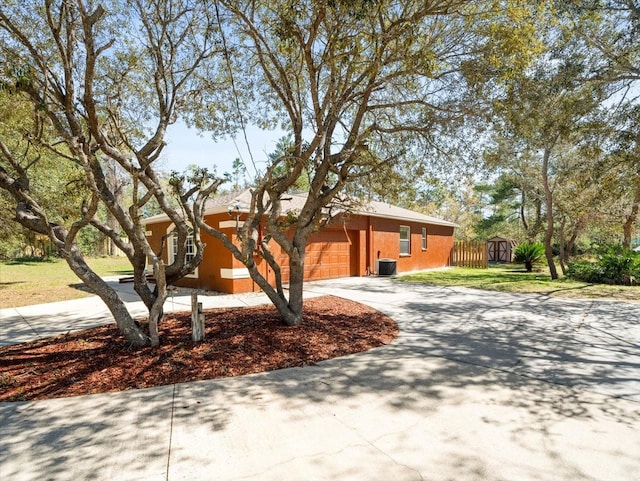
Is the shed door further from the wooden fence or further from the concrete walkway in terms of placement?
the concrete walkway

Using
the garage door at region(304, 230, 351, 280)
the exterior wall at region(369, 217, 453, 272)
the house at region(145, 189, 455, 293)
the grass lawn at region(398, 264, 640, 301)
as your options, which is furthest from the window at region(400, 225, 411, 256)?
the garage door at region(304, 230, 351, 280)

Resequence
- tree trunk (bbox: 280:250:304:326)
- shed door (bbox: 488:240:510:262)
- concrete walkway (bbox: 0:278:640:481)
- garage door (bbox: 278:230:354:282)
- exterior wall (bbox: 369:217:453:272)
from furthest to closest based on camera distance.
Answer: shed door (bbox: 488:240:510:262), exterior wall (bbox: 369:217:453:272), garage door (bbox: 278:230:354:282), tree trunk (bbox: 280:250:304:326), concrete walkway (bbox: 0:278:640:481)

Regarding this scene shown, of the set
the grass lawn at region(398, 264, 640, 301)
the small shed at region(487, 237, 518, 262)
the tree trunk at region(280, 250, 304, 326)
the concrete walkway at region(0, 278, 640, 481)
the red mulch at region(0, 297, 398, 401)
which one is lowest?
the concrete walkway at region(0, 278, 640, 481)

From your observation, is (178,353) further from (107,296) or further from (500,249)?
(500,249)

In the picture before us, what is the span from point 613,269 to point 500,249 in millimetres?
15233

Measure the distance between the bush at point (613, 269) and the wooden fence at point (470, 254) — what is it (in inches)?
289

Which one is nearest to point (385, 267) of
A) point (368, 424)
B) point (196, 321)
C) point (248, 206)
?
point (248, 206)

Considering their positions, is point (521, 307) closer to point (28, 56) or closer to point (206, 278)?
point (206, 278)

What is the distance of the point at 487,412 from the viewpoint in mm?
3533

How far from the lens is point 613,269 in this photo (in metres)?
13.1

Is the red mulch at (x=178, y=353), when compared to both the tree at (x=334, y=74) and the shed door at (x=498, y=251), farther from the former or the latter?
the shed door at (x=498, y=251)

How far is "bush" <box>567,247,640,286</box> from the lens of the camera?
12711 mm

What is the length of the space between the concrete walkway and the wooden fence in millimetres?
17082

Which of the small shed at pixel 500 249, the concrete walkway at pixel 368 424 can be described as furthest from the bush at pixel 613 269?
the small shed at pixel 500 249
